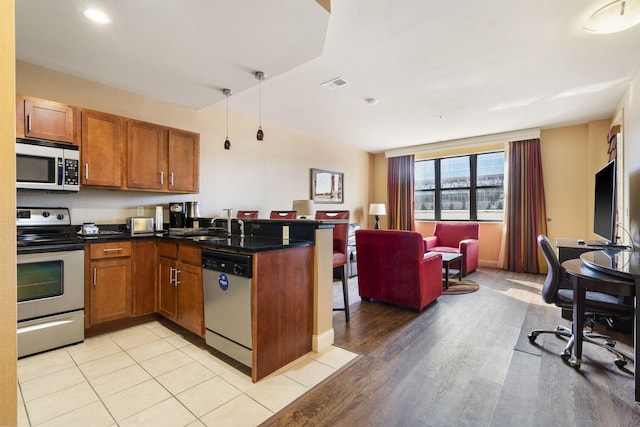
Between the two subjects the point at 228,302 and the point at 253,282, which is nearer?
the point at 253,282

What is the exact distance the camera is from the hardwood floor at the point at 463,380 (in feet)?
5.31

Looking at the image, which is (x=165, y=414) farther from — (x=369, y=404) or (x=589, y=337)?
(x=589, y=337)

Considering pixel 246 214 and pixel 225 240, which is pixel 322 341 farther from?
pixel 246 214

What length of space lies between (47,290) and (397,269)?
330 cm

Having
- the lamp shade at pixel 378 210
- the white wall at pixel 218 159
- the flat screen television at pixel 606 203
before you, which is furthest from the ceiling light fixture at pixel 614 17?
the lamp shade at pixel 378 210

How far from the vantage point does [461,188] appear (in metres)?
6.42

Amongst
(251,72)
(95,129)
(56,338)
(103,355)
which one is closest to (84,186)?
(95,129)

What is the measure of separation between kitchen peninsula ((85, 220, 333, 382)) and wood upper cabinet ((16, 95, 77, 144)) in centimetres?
100

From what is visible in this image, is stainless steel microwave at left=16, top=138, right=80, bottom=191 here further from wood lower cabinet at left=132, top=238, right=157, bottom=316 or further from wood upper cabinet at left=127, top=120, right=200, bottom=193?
wood lower cabinet at left=132, top=238, right=157, bottom=316

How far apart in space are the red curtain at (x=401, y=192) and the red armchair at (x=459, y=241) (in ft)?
3.36

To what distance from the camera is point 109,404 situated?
1726 mm

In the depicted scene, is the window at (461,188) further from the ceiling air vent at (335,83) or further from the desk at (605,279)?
the ceiling air vent at (335,83)

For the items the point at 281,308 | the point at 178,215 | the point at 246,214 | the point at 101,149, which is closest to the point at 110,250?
the point at 178,215

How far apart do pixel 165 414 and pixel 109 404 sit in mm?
397
